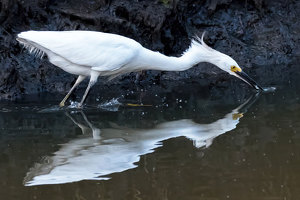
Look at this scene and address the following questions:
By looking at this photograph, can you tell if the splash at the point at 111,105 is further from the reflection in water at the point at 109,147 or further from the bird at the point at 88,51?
the reflection in water at the point at 109,147

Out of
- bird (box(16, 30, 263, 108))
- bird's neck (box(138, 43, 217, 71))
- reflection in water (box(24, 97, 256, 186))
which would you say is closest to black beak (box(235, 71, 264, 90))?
bird's neck (box(138, 43, 217, 71))

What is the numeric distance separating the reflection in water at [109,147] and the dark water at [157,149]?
0.04 feet

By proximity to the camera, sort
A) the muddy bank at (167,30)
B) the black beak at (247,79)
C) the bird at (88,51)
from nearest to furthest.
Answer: the bird at (88,51)
the black beak at (247,79)
the muddy bank at (167,30)

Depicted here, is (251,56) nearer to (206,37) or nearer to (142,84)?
(206,37)

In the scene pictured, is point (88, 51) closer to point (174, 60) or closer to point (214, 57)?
point (174, 60)

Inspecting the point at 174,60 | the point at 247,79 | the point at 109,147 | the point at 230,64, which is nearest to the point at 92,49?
the point at 174,60

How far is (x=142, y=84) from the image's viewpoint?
36.9 ft

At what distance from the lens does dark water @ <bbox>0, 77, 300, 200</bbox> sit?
5.02 meters

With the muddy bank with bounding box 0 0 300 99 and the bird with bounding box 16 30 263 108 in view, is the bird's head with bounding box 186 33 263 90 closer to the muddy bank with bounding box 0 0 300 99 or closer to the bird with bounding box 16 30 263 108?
the bird with bounding box 16 30 263 108

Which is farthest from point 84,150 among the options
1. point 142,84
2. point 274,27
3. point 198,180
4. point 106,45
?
point 274,27

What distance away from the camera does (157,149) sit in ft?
21.0

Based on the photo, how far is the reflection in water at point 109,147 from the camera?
217 inches

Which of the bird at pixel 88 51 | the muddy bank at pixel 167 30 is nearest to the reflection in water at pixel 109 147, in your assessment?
the bird at pixel 88 51

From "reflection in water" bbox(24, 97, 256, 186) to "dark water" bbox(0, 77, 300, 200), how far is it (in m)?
0.01
